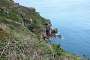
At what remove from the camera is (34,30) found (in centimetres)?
2538

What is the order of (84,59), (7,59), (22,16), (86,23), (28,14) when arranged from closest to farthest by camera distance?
(7,59) < (84,59) < (22,16) < (28,14) < (86,23)

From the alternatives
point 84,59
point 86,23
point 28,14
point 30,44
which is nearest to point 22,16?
point 28,14

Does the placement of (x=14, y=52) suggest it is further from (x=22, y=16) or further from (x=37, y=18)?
(x=37, y=18)

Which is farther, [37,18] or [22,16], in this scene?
[37,18]

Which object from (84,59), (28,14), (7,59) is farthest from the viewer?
(28,14)

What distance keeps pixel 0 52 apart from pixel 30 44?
157 centimetres

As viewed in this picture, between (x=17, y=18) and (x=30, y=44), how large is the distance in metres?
11.3

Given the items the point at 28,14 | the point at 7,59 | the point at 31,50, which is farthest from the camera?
the point at 28,14

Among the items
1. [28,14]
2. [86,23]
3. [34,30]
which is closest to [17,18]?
[34,30]

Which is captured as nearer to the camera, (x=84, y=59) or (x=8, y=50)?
(x=8, y=50)

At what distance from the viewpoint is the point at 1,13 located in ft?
78.5

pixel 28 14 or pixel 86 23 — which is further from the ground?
pixel 28 14

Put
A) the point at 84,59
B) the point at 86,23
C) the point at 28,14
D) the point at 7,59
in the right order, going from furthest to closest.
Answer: the point at 86,23 < the point at 28,14 < the point at 84,59 < the point at 7,59

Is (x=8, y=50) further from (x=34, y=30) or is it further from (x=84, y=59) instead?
(x=34, y=30)
